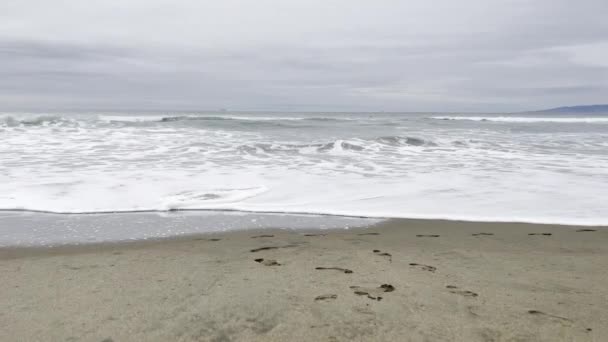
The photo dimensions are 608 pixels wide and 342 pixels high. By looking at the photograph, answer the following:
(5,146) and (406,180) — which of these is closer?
(406,180)

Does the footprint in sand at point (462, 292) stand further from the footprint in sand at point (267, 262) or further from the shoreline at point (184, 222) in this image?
the shoreline at point (184, 222)

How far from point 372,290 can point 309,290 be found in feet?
1.34

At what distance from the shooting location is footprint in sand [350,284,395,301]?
2.98m

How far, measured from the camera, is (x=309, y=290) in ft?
10.0

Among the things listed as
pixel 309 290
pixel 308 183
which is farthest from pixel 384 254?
pixel 308 183

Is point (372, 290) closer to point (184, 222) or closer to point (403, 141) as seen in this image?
point (184, 222)

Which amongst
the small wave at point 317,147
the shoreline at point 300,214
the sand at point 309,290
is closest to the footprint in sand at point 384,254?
the sand at point 309,290

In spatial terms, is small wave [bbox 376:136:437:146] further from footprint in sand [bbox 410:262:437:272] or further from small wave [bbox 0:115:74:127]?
small wave [bbox 0:115:74:127]

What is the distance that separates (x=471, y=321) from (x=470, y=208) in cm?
359

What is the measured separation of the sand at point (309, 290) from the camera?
2498 mm

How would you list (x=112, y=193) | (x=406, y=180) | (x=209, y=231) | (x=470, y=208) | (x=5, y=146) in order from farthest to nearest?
(x=5, y=146) → (x=406, y=180) → (x=112, y=193) → (x=470, y=208) → (x=209, y=231)

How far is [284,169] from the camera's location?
8.99m

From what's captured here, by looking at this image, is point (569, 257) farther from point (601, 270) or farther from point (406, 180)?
point (406, 180)

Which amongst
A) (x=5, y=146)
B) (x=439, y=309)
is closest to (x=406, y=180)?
(x=439, y=309)
